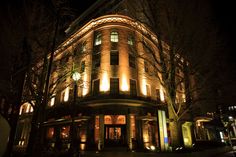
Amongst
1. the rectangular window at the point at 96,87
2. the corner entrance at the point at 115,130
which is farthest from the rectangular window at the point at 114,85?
the corner entrance at the point at 115,130

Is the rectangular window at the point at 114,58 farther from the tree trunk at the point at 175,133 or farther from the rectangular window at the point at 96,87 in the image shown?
the tree trunk at the point at 175,133

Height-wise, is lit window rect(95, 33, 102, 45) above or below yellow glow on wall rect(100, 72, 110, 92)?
above

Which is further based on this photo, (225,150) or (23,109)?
(23,109)

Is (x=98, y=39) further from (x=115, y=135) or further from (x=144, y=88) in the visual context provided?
(x=115, y=135)

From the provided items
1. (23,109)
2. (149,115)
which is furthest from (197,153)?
(23,109)

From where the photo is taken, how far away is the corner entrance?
18236 mm

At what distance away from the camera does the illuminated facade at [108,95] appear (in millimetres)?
18031

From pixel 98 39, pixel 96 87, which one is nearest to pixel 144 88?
pixel 96 87

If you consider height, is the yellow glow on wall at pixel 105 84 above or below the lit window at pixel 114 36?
below

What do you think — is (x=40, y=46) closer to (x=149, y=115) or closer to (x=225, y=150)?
(x=149, y=115)

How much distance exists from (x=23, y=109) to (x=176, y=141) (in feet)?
97.1

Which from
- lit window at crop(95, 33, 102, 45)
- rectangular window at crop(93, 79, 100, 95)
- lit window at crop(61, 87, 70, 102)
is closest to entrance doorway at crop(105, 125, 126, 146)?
rectangular window at crop(93, 79, 100, 95)

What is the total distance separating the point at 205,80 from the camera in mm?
12727

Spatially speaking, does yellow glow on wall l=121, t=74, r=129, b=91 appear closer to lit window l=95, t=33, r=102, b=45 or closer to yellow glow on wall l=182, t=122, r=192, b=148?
lit window l=95, t=33, r=102, b=45
